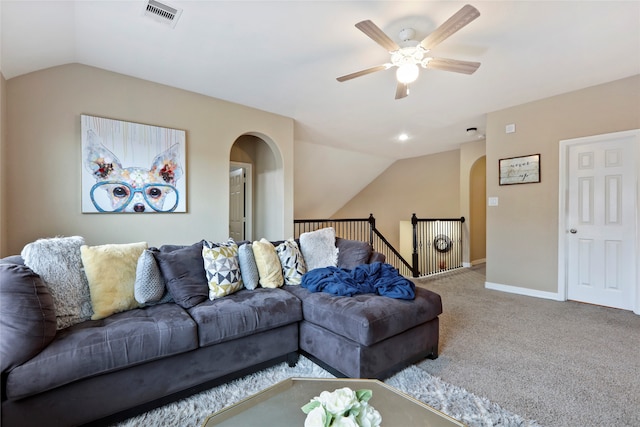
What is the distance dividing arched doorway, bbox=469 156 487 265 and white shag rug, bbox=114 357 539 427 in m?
4.85

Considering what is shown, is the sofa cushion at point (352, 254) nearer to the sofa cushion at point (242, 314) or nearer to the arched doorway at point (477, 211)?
the sofa cushion at point (242, 314)

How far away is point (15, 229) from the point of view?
2.65 m

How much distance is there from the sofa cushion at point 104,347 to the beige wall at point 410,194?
6.35 m

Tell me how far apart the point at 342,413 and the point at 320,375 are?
1318 mm

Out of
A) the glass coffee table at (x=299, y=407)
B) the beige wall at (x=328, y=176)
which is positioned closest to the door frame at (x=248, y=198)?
the beige wall at (x=328, y=176)

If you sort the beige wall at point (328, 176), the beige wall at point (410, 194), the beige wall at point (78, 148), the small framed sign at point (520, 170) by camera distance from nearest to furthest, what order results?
the beige wall at point (78, 148) → the small framed sign at point (520, 170) → the beige wall at point (328, 176) → the beige wall at point (410, 194)

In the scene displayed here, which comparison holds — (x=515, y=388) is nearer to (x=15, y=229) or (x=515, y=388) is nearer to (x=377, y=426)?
(x=377, y=426)

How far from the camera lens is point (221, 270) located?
7.48 ft

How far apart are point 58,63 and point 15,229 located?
5.34 feet

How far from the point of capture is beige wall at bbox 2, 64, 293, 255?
8.75 feet

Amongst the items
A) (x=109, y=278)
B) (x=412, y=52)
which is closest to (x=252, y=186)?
(x=109, y=278)

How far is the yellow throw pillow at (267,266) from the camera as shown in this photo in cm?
254

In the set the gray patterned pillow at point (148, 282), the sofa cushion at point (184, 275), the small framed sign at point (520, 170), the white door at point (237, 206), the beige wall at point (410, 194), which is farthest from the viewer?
the beige wall at point (410, 194)

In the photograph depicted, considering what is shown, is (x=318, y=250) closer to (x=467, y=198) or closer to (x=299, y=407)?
(x=299, y=407)
